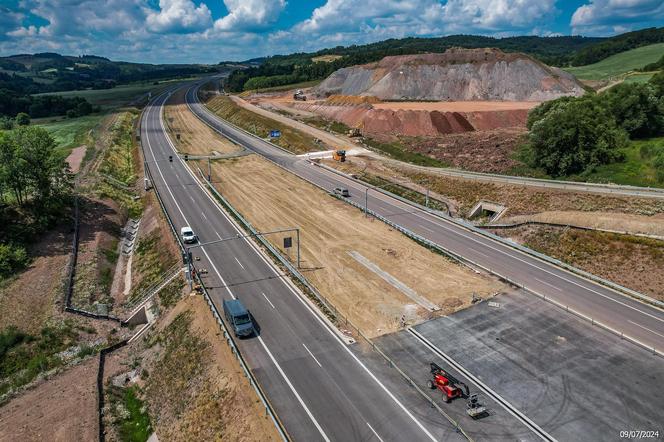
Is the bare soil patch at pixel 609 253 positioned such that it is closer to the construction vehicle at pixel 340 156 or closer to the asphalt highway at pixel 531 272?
the asphalt highway at pixel 531 272

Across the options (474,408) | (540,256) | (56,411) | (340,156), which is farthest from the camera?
(340,156)

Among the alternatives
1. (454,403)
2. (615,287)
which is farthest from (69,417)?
(615,287)

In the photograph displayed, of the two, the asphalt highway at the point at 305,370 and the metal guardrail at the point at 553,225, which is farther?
the metal guardrail at the point at 553,225

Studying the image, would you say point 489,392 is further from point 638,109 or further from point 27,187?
point 638,109

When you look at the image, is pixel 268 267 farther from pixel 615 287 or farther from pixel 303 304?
pixel 615 287

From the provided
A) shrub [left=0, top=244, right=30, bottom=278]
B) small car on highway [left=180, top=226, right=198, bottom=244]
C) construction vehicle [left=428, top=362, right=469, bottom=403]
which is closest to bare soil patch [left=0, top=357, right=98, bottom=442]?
shrub [left=0, top=244, right=30, bottom=278]

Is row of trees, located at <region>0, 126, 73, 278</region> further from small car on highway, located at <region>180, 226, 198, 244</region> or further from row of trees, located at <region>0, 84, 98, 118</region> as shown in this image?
row of trees, located at <region>0, 84, 98, 118</region>

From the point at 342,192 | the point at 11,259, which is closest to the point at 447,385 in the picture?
the point at 342,192
